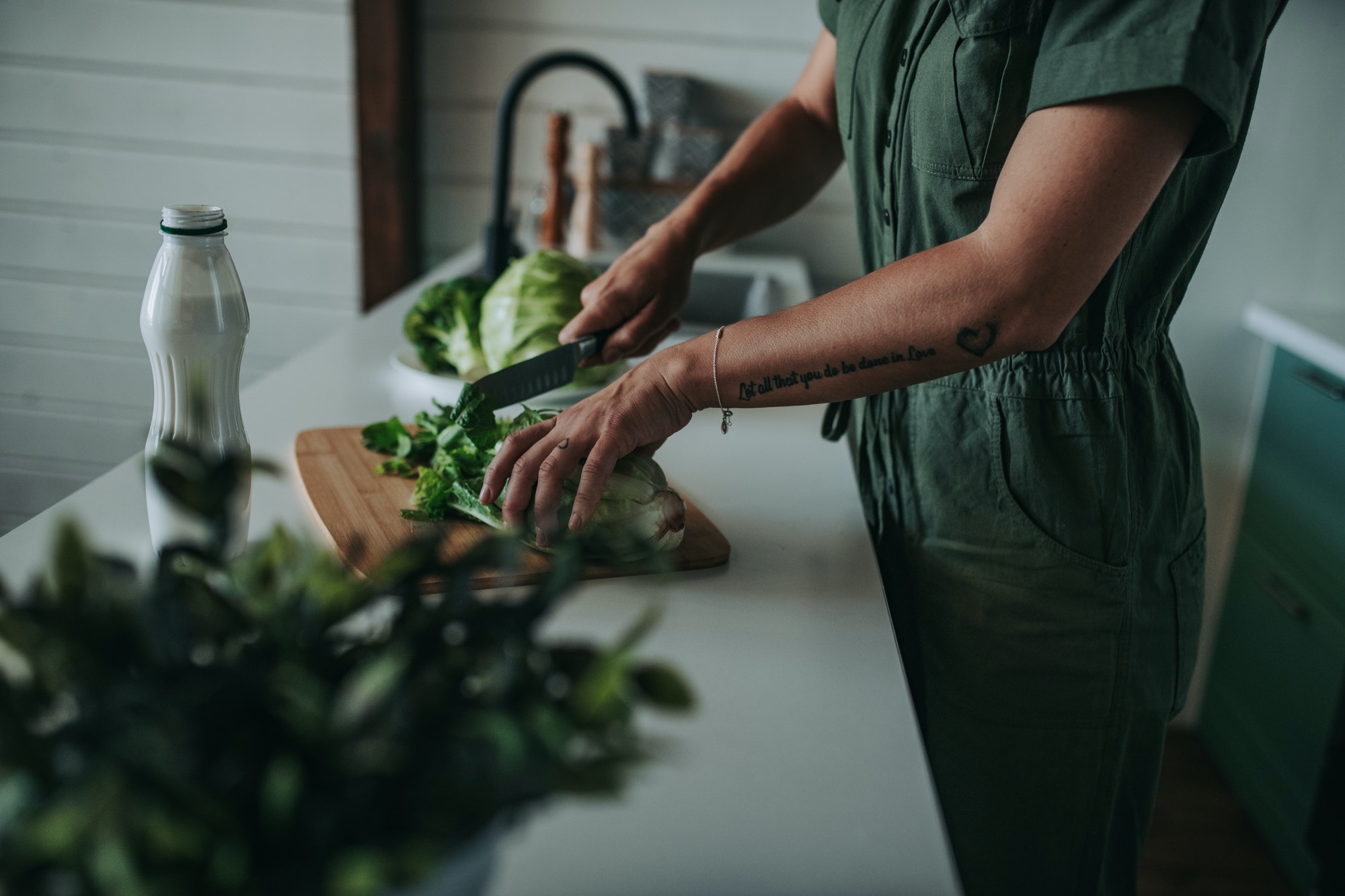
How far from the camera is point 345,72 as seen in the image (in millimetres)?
2350

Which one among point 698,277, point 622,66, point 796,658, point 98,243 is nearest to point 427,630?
point 796,658

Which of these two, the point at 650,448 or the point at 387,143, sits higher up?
the point at 387,143

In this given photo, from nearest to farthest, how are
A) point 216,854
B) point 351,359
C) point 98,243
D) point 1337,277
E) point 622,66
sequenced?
point 216,854, point 351,359, point 1337,277, point 622,66, point 98,243

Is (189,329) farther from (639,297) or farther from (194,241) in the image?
(639,297)

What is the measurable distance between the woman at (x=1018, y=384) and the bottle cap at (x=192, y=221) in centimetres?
28

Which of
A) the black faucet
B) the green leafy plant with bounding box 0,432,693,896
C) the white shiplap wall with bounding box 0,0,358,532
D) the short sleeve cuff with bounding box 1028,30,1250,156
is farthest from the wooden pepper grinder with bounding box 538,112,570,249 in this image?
the green leafy plant with bounding box 0,432,693,896

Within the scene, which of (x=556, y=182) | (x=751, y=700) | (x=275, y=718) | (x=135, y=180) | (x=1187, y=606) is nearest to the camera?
(x=275, y=718)

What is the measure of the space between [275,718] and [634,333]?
0.81m

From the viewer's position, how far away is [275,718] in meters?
0.36

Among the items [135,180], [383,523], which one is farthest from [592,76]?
[383,523]

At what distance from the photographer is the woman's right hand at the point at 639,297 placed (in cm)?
112

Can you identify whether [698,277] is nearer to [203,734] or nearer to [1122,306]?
[1122,306]

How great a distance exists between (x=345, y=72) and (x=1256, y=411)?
2205 mm

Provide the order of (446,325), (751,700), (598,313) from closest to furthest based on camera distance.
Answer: (751,700) → (598,313) → (446,325)
